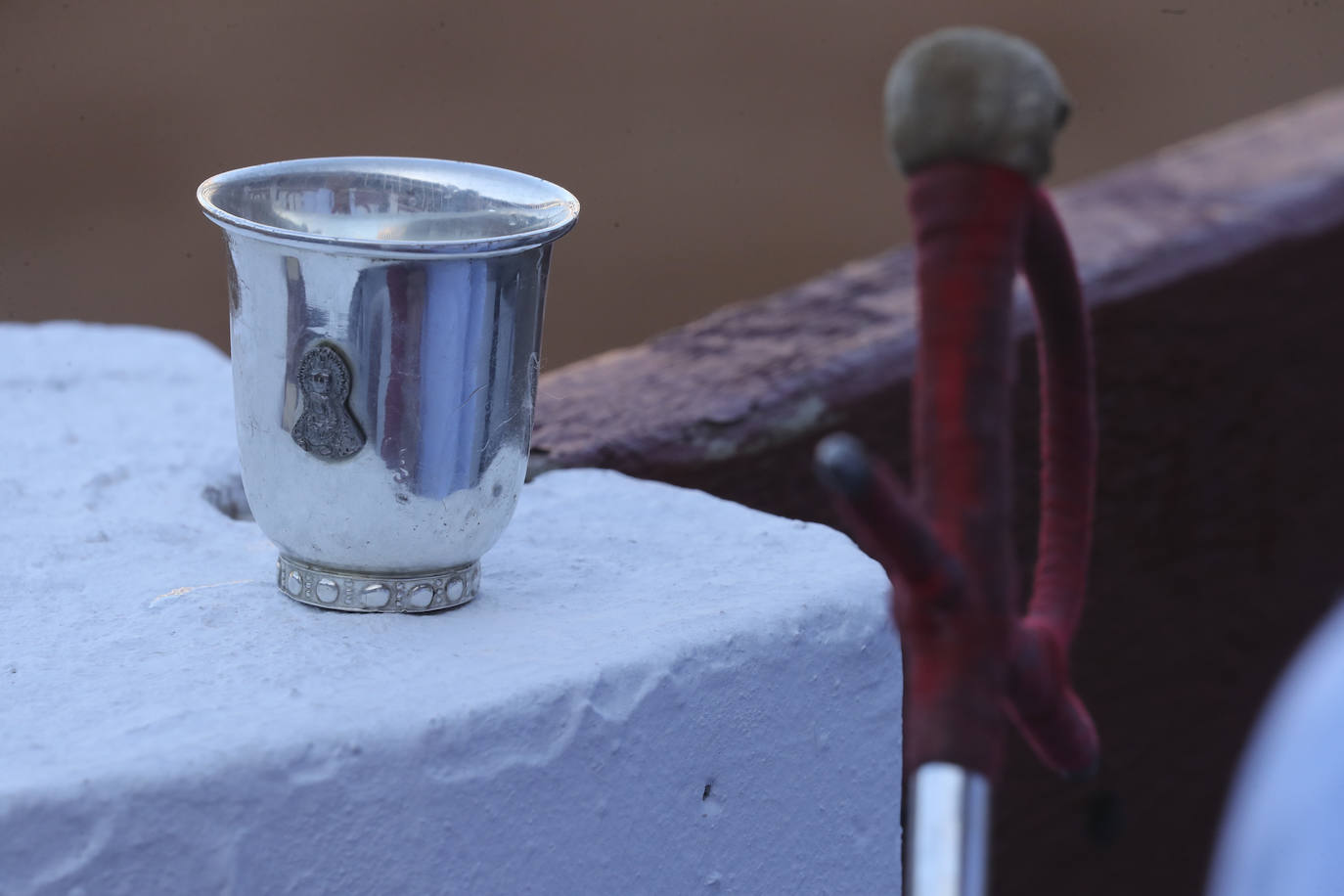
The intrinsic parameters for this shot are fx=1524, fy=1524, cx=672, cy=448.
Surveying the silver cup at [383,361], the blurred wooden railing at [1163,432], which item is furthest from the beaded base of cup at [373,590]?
the blurred wooden railing at [1163,432]

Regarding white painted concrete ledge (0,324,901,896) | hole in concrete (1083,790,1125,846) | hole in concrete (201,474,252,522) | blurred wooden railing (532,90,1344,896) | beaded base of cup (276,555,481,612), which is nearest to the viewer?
white painted concrete ledge (0,324,901,896)

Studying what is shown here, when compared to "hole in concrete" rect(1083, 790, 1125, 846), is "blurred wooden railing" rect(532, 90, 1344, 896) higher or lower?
higher

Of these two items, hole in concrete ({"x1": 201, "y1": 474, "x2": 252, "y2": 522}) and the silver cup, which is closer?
the silver cup

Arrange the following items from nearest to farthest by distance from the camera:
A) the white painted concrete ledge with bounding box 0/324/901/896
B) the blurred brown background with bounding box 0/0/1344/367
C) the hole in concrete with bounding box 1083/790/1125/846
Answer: the white painted concrete ledge with bounding box 0/324/901/896
the hole in concrete with bounding box 1083/790/1125/846
the blurred brown background with bounding box 0/0/1344/367

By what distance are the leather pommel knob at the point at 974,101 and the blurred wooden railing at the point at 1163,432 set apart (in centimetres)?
91

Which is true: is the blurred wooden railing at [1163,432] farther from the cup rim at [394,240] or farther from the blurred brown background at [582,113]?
the blurred brown background at [582,113]

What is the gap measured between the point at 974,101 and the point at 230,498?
86 cm

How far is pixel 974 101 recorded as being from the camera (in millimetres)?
486

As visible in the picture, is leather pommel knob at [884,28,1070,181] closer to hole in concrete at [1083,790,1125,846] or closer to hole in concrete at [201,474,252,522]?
hole in concrete at [201,474,252,522]

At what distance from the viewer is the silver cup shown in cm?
85

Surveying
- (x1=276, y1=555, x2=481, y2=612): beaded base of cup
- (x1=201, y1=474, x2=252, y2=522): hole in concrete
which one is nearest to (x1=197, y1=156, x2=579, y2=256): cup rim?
(x1=276, y1=555, x2=481, y2=612): beaded base of cup

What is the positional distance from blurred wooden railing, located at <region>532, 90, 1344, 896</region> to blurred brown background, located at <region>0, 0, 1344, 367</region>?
3673mm

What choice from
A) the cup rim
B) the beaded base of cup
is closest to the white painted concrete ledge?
the beaded base of cup

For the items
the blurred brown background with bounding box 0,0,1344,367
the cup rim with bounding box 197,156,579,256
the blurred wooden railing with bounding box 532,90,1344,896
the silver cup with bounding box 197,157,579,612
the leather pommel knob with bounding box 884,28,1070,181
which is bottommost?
the blurred brown background with bounding box 0,0,1344,367
